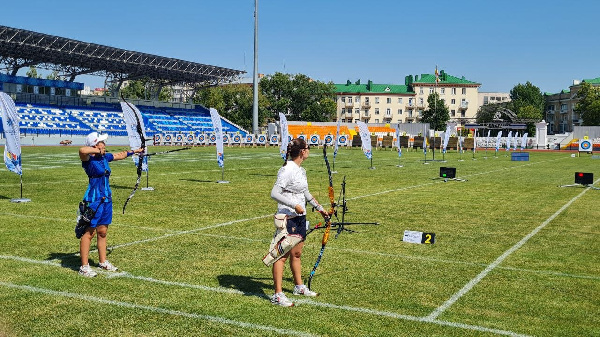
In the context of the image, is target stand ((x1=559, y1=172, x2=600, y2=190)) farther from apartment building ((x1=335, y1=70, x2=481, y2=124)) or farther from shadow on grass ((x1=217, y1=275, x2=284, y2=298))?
apartment building ((x1=335, y1=70, x2=481, y2=124))

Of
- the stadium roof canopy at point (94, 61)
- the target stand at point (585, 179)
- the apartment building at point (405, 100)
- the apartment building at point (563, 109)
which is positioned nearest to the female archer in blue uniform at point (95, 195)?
the target stand at point (585, 179)

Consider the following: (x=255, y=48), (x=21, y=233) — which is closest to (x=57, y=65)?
(x=255, y=48)

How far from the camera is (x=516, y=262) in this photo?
1005 cm

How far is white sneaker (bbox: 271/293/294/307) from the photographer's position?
24.0 feet

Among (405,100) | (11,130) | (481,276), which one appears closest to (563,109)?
(405,100)

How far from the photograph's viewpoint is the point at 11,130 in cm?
1670

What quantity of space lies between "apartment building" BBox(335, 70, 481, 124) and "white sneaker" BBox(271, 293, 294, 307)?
533 ft

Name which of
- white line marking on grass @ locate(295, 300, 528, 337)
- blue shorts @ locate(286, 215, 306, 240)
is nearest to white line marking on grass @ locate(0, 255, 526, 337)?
white line marking on grass @ locate(295, 300, 528, 337)

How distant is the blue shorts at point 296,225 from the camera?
7.38m

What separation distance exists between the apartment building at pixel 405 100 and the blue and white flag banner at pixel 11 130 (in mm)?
153452

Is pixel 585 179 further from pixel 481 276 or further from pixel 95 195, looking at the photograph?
pixel 95 195

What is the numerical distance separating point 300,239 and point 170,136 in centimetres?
7325

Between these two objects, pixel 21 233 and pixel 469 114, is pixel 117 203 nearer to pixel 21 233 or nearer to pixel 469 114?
pixel 21 233

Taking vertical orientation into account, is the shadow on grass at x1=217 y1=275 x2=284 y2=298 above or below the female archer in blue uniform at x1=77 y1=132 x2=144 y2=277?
below
